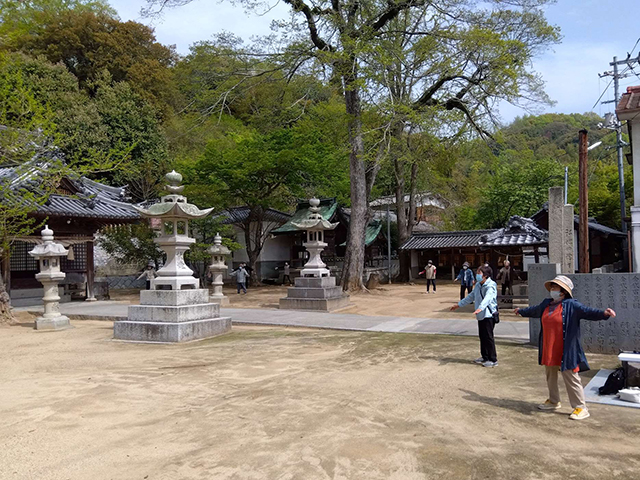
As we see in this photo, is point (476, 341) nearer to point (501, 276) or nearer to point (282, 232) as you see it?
point (501, 276)

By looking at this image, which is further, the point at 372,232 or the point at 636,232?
the point at 372,232

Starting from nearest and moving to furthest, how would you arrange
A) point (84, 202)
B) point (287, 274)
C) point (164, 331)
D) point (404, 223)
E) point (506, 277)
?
point (164, 331)
point (506, 277)
point (84, 202)
point (287, 274)
point (404, 223)

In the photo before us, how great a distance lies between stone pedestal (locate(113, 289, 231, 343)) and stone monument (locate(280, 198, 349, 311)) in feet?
18.8

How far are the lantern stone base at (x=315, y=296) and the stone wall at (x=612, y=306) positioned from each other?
913 centimetres

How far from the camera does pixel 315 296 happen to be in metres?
A: 16.6

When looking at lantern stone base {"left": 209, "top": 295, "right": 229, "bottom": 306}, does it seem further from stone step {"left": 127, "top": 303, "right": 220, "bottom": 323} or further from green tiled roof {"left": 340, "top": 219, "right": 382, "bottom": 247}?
green tiled roof {"left": 340, "top": 219, "right": 382, "bottom": 247}

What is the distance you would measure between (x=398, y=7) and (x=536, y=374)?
1687 cm

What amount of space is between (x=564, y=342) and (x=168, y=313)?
8.04 m

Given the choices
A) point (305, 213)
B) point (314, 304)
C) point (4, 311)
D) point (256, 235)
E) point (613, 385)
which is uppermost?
point (305, 213)

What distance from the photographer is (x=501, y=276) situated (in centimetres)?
1888

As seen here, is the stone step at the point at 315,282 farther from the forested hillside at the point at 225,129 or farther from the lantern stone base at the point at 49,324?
the lantern stone base at the point at 49,324

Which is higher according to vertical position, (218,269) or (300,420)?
(218,269)

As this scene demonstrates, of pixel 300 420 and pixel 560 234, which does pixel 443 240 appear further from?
pixel 300 420

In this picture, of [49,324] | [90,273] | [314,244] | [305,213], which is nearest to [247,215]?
[305,213]
